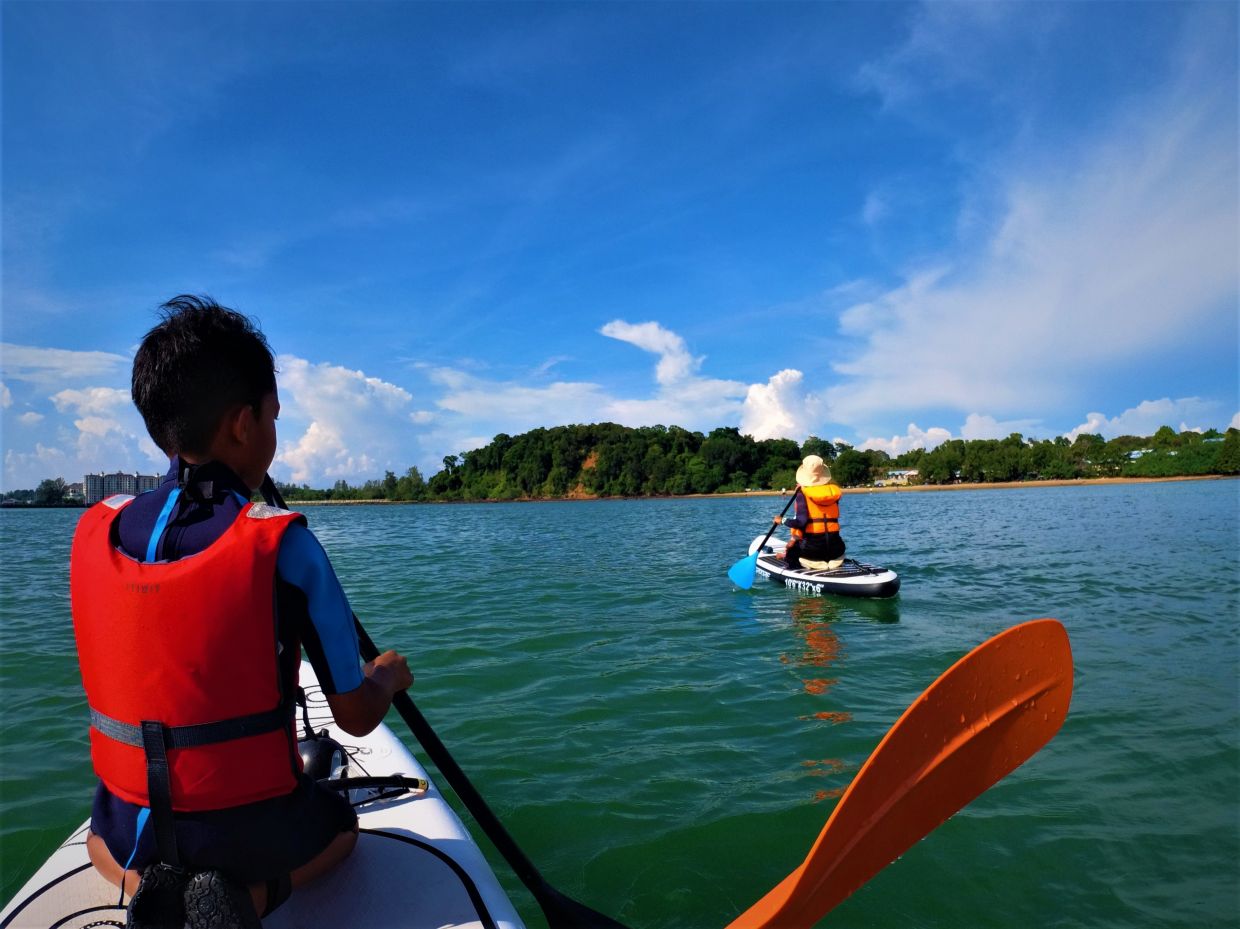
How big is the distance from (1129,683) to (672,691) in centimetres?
390

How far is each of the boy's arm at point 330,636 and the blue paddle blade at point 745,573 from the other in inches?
398

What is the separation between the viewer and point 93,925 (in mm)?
1778

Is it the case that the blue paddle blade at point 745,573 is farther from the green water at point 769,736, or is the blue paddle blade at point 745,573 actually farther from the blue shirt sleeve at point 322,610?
the blue shirt sleeve at point 322,610

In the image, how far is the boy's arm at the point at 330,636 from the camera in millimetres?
1566

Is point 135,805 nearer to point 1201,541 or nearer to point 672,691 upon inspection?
point 672,691

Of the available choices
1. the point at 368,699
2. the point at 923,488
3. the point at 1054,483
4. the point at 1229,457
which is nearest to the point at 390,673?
the point at 368,699

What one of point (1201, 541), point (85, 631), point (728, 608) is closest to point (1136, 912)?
point (85, 631)

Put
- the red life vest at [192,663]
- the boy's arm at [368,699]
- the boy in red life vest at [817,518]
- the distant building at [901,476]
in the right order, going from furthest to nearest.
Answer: the distant building at [901,476], the boy in red life vest at [817,518], the boy's arm at [368,699], the red life vest at [192,663]

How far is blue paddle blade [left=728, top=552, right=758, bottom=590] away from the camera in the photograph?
449 inches

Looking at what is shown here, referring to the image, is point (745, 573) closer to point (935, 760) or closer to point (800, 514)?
point (800, 514)

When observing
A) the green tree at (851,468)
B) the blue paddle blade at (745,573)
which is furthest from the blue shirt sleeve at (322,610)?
the green tree at (851,468)

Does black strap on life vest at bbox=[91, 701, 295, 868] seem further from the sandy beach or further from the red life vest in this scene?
the sandy beach

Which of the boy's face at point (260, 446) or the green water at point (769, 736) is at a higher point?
the boy's face at point (260, 446)

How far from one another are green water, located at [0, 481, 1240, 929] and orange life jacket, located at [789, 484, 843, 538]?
1.20 m
